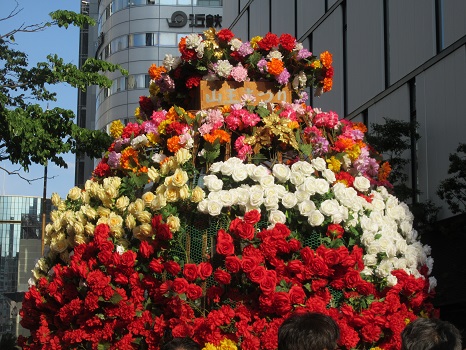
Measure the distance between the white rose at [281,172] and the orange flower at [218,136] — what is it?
1.47ft

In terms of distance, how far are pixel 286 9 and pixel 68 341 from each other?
832 inches

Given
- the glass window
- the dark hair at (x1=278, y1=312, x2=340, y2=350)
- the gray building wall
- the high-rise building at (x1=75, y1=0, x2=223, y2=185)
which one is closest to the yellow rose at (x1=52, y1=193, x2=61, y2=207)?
the dark hair at (x1=278, y1=312, x2=340, y2=350)

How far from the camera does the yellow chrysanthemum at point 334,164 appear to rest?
665 centimetres

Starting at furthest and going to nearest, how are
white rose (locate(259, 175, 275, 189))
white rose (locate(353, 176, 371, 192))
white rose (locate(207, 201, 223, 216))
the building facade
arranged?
the building facade
white rose (locate(353, 176, 371, 192))
white rose (locate(259, 175, 275, 189))
white rose (locate(207, 201, 223, 216))

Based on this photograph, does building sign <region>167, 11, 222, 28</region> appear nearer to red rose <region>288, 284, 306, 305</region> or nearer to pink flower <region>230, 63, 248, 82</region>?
pink flower <region>230, 63, 248, 82</region>

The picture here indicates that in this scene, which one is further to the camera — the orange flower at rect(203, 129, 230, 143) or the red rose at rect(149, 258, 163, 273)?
the orange flower at rect(203, 129, 230, 143)

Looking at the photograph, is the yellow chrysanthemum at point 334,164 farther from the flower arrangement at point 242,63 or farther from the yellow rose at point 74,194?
the yellow rose at point 74,194

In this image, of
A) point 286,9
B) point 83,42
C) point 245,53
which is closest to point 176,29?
point 83,42

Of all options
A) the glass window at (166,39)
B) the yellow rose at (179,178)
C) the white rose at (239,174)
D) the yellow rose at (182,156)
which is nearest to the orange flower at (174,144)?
the yellow rose at (182,156)

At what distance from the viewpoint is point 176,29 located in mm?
53219

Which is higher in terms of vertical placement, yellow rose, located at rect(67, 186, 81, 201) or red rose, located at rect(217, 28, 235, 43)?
red rose, located at rect(217, 28, 235, 43)

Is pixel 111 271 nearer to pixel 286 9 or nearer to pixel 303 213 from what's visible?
pixel 303 213

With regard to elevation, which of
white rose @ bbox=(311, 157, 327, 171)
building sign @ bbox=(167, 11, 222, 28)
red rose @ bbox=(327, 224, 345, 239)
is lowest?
red rose @ bbox=(327, 224, 345, 239)

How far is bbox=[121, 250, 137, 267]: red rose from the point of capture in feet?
20.6
